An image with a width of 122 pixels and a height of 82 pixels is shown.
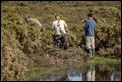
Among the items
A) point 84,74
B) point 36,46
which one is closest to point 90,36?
point 36,46

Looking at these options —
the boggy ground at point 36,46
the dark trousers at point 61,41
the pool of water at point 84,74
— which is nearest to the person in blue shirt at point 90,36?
the boggy ground at point 36,46

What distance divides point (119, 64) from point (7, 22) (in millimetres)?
3877

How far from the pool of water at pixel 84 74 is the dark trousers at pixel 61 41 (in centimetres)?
249

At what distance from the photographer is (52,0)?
60.8 metres

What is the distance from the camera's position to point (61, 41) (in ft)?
61.7

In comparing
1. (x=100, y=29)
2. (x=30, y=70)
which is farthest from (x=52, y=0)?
(x=30, y=70)

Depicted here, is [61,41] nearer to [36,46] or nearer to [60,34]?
[60,34]

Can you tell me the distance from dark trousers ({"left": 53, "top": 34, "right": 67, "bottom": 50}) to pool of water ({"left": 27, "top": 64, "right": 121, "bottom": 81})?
2.49m

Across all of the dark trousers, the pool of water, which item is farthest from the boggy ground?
the pool of water

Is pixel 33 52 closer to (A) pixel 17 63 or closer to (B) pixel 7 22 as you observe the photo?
(B) pixel 7 22

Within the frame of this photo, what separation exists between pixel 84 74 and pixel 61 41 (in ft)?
14.2

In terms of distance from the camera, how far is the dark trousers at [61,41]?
18.8 meters

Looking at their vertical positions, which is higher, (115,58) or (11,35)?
(11,35)

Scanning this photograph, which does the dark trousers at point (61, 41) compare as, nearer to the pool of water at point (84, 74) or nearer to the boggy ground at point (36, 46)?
the boggy ground at point (36, 46)
